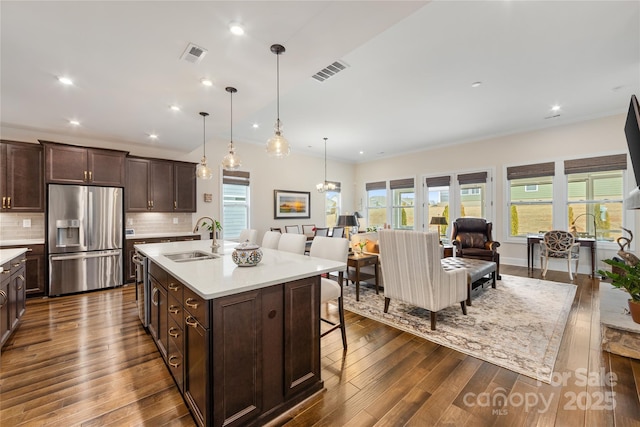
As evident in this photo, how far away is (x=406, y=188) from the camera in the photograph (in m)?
8.19

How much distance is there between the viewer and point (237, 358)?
5.01 feet

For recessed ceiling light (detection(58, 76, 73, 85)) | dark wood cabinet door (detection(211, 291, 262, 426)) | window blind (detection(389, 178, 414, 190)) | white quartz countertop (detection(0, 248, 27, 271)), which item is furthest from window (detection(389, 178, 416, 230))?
white quartz countertop (detection(0, 248, 27, 271))

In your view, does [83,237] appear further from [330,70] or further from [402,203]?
[402,203]

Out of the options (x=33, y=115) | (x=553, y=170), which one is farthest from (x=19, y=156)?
(x=553, y=170)

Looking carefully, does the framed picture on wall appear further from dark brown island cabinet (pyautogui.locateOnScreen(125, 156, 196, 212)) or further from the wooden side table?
the wooden side table

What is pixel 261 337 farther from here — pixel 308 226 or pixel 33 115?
pixel 308 226

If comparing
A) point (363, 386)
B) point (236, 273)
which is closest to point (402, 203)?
point (363, 386)

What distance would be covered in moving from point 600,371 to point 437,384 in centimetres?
136

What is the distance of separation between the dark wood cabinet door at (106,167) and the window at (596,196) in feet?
28.3

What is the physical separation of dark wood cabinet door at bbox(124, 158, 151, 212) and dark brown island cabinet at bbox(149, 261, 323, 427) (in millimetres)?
3780

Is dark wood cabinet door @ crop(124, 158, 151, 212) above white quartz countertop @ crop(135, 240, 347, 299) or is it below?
above

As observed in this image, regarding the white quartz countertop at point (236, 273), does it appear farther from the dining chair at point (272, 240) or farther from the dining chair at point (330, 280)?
the dining chair at point (272, 240)

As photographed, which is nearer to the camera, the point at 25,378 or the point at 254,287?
the point at 254,287

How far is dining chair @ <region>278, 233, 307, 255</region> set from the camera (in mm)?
2979
